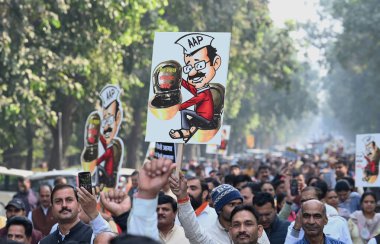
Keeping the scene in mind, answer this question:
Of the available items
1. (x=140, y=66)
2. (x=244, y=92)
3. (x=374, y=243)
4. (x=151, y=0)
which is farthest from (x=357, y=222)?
(x=244, y=92)

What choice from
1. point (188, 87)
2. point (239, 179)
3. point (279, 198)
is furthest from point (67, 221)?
point (239, 179)

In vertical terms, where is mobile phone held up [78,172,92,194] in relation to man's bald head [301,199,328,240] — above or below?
above

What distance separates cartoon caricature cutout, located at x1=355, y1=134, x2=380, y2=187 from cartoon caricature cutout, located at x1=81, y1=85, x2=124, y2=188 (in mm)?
3836

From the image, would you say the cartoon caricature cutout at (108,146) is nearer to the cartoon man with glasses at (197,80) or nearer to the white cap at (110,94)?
the white cap at (110,94)

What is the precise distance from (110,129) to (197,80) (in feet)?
12.1

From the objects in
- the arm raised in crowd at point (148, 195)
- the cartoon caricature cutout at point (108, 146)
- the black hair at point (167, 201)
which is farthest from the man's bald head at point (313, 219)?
the cartoon caricature cutout at point (108, 146)

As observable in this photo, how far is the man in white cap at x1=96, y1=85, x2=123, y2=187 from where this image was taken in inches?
425

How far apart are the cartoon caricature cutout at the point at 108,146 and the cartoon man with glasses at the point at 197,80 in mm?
3374

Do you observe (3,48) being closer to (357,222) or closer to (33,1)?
(33,1)

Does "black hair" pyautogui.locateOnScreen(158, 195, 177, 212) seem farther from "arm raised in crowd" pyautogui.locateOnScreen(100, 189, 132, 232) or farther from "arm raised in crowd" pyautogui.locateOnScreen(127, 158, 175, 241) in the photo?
"arm raised in crowd" pyautogui.locateOnScreen(127, 158, 175, 241)

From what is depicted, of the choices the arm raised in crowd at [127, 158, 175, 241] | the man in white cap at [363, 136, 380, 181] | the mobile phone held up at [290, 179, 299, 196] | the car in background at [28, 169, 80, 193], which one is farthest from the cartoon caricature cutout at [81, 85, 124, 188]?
the car in background at [28, 169, 80, 193]

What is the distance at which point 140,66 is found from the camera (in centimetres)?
2658

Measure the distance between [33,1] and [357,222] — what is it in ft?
29.3

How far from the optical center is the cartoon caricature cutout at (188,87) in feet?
23.5
